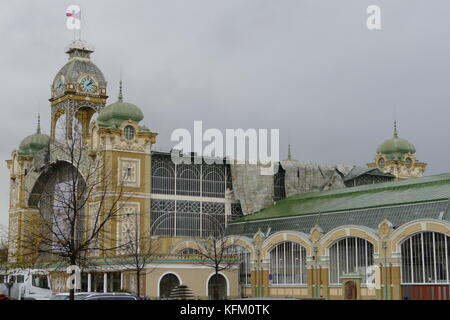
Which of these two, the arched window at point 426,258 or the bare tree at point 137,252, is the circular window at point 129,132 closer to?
the bare tree at point 137,252

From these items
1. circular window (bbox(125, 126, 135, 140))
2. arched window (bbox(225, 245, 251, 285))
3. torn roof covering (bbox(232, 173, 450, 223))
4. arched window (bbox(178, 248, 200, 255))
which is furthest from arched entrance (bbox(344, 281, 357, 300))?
circular window (bbox(125, 126, 135, 140))

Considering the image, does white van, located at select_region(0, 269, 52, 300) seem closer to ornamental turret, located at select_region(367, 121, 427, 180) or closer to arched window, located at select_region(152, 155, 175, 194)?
arched window, located at select_region(152, 155, 175, 194)

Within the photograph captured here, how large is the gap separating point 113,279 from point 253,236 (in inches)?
696

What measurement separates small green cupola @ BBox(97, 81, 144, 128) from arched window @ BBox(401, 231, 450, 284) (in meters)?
42.9

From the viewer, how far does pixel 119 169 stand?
9831 centimetres

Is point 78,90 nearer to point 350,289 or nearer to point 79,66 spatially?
point 79,66

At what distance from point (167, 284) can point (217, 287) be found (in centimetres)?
624

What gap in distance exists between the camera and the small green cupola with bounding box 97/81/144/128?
331 feet

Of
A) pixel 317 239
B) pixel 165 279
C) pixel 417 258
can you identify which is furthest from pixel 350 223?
pixel 165 279

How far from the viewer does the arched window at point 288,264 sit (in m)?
85.7

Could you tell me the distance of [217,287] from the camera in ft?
300

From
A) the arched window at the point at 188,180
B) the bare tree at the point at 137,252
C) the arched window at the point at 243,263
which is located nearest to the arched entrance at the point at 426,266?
the arched window at the point at 243,263

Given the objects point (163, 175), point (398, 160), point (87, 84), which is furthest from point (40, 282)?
point (398, 160)

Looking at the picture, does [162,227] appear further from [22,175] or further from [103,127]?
[22,175]
